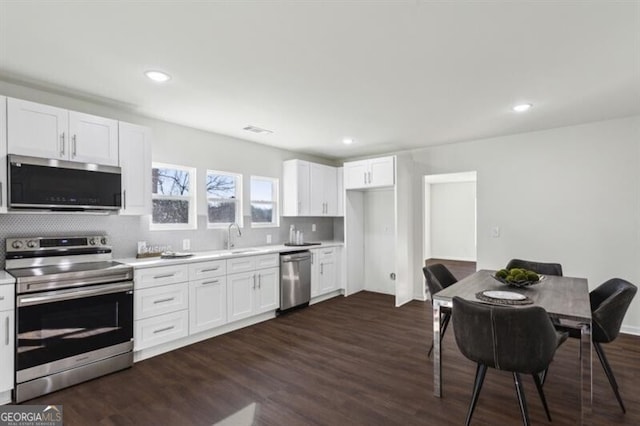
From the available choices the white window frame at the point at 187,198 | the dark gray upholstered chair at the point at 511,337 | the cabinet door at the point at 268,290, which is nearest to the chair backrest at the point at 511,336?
the dark gray upholstered chair at the point at 511,337

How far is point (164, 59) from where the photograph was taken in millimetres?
2406

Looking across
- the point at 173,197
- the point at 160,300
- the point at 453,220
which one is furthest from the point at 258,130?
the point at 453,220

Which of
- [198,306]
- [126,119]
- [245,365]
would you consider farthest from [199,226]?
[245,365]

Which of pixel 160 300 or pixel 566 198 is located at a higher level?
pixel 566 198

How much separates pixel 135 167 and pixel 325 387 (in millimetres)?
2781

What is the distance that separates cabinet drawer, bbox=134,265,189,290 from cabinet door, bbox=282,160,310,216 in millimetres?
2186

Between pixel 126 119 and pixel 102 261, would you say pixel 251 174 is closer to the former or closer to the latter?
pixel 126 119

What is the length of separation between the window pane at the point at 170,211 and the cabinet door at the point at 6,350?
165 centimetres

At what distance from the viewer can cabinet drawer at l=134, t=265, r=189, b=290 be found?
309 centimetres

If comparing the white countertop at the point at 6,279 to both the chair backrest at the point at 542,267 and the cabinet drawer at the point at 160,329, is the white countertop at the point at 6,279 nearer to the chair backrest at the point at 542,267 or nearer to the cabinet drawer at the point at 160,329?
the cabinet drawer at the point at 160,329

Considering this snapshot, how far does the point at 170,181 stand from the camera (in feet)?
13.3

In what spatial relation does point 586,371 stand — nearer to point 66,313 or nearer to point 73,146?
point 66,313

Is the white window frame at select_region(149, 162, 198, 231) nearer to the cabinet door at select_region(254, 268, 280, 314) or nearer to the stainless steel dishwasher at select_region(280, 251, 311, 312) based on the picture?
the cabinet door at select_region(254, 268, 280, 314)

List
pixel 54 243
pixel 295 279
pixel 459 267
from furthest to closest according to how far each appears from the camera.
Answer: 1. pixel 459 267
2. pixel 295 279
3. pixel 54 243
